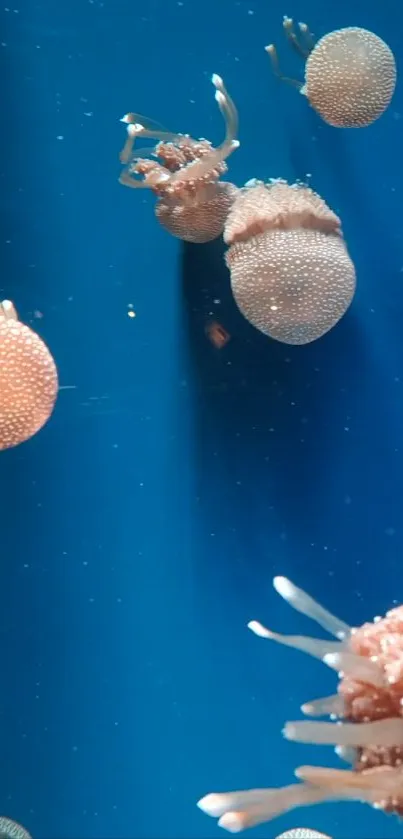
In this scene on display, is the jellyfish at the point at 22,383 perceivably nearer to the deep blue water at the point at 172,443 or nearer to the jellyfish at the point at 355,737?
the deep blue water at the point at 172,443

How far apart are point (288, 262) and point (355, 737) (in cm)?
107

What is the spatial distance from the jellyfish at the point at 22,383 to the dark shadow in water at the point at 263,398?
587 millimetres

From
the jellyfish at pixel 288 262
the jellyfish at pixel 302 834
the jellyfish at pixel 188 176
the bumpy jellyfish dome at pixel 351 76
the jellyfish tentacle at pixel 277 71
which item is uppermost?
the jellyfish tentacle at pixel 277 71

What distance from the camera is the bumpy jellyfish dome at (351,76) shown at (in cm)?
211

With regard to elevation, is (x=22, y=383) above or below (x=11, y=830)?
above

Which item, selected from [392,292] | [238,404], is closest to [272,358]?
[238,404]

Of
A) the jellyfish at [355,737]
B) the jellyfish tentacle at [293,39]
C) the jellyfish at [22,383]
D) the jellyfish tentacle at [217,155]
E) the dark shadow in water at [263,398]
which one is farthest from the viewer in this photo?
the dark shadow in water at [263,398]

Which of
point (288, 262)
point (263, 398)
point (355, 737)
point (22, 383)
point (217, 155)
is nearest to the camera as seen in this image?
point (355, 737)

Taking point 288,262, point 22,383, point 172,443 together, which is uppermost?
point 288,262

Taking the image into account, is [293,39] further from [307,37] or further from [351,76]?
[351,76]

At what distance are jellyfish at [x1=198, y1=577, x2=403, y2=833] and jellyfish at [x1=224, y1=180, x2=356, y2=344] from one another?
657 mm

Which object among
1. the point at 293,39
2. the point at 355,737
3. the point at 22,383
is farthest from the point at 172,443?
the point at 293,39

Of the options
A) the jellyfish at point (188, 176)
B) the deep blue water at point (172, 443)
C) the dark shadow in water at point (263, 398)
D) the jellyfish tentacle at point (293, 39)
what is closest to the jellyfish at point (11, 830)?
the deep blue water at point (172, 443)

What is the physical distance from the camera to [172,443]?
2498 millimetres
